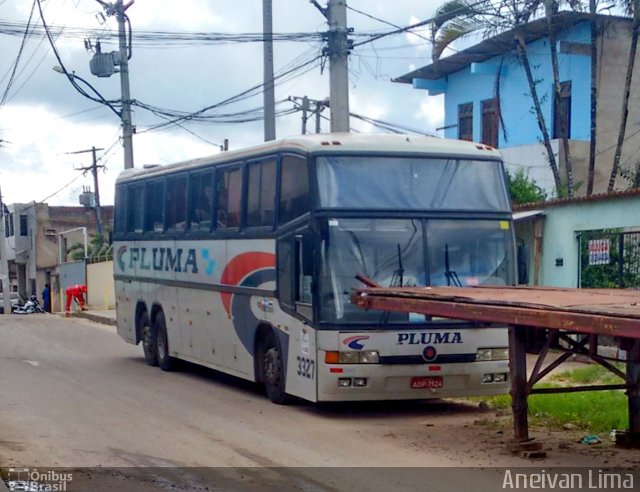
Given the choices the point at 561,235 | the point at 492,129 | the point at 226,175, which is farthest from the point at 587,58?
the point at 226,175

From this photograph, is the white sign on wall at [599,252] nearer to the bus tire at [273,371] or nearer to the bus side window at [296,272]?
the bus tire at [273,371]

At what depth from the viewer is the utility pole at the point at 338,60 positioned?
19312 mm

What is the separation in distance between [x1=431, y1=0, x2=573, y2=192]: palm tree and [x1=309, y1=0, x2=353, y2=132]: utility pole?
3434 millimetres

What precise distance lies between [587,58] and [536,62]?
1.68m

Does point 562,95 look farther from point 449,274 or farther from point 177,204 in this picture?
point 449,274

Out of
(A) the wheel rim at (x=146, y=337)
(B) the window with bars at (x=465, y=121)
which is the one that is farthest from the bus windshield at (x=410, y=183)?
(B) the window with bars at (x=465, y=121)

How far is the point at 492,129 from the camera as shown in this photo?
30.1 metres

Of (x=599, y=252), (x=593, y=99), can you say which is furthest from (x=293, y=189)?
(x=593, y=99)

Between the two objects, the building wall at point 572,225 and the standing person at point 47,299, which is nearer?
the building wall at point 572,225

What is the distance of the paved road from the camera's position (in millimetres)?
9742

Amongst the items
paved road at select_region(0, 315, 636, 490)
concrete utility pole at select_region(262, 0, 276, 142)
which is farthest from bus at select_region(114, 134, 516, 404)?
concrete utility pole at select_region(262, 0, 276, 142)

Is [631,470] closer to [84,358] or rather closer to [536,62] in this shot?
[84,358]

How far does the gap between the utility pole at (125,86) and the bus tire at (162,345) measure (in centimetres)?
1343

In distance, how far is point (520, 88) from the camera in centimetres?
2869
